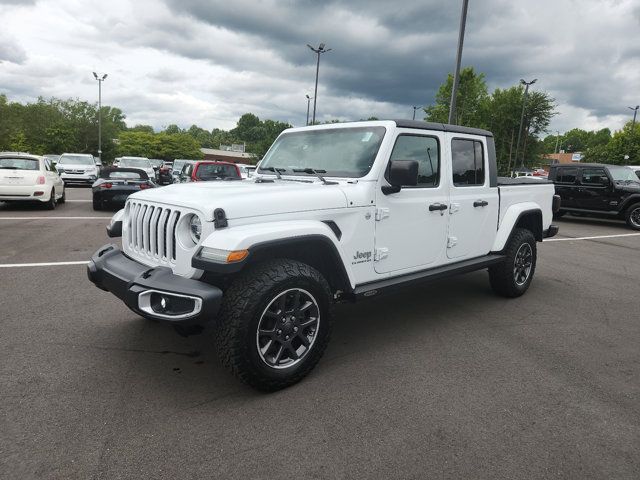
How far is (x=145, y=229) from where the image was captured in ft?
10.5

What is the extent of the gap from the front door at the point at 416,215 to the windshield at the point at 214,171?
8364 mm

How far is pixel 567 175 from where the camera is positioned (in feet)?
46.8

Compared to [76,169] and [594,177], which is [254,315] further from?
[76,169]

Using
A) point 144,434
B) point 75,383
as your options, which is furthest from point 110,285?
point 144,434

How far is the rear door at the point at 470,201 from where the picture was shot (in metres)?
4.33

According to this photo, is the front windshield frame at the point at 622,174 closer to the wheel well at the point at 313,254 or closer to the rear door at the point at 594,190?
the rear door at the point at 594,190

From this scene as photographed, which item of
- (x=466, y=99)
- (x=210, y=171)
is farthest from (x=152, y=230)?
(x=466, y=99)

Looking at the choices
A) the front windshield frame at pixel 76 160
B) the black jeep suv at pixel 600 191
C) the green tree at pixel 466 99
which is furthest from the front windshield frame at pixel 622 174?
the green tree at pixel 466 99

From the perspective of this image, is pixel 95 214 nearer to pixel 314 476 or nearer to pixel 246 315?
pixel 246 315

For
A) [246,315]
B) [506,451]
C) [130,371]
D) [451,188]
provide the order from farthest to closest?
[451,188] < [130,371] < [246,315] < [506,451]

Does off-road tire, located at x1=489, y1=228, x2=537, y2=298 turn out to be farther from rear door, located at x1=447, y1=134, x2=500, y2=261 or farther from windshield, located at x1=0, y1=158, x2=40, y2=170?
windshield, located at x1=0, y1=158, x2=40, y2=170

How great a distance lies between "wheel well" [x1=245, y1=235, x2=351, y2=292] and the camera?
9.45 feet

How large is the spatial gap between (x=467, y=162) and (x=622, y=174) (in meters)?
12.1

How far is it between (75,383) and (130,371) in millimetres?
353
